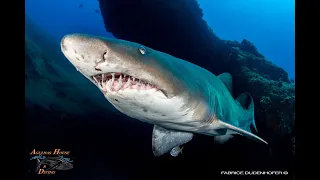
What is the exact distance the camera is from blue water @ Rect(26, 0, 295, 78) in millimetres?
22725

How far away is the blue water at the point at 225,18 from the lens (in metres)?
22.7

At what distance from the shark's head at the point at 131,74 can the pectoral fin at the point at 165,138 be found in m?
1.78

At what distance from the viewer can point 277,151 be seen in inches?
277

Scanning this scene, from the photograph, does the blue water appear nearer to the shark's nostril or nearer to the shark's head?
the shark's head

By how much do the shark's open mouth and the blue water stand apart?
1332 centimetres

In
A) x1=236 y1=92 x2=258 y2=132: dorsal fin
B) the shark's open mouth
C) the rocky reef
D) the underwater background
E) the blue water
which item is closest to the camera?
the shark's open mouth

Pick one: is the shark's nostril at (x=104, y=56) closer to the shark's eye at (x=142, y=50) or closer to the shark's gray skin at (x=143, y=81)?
the shark's gray skin at (x=143, y=81)

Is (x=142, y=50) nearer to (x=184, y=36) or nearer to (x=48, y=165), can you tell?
(x=48, y=165)

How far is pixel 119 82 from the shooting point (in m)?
1.80

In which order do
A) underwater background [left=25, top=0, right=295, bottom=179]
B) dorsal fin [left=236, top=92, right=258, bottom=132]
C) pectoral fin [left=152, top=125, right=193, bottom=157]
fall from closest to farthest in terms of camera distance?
pectoral fin [left=152, top=125, right=193, bottom=157], dorsal fin [left=236, top=92, right=258, bottom=132], underwater background [left=25, top=0, right=295, bottom=179]

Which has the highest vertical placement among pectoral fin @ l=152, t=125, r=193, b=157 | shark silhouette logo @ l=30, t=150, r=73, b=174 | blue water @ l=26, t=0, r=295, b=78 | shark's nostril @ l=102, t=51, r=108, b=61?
blue water @ l=26, t=0, r=295, b=78

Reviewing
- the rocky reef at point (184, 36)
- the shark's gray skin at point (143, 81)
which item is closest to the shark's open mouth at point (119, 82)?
the shark's gray skin at point (143, 81)

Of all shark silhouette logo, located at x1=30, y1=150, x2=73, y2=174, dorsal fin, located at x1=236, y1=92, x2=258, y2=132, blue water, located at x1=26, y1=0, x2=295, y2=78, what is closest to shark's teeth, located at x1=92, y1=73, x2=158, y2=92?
dorsal fin, located at x1=236, y1=92, x2=258, y2=132

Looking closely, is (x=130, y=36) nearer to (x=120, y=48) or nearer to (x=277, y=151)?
(x=277, y=151)
